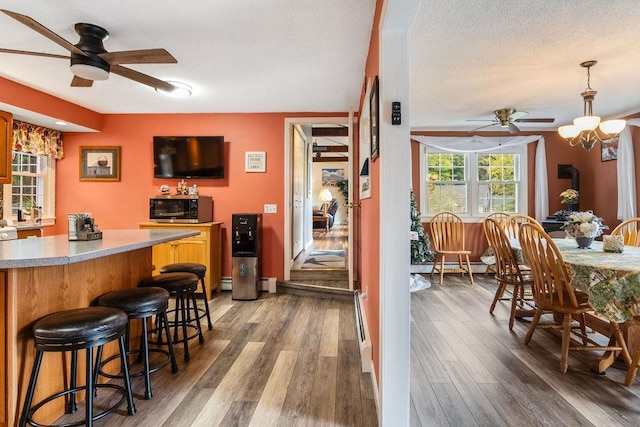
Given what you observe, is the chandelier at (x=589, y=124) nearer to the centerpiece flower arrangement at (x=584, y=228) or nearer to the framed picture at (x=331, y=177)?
the centerpiece flower arrangement at (x=584, y=228)

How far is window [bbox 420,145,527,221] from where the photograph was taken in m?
5.68

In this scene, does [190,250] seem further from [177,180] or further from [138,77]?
[138,77]

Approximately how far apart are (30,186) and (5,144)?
1.04 meters

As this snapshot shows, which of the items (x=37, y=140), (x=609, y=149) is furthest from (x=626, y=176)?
(x=37, y=140)

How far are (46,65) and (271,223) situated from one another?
2779 mm

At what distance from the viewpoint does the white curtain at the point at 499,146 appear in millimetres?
5430

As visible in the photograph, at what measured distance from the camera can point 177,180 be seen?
15.3ft

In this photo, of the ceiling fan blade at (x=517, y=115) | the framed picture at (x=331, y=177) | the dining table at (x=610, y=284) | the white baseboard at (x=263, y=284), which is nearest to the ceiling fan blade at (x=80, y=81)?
the white baseboard at (x=263, y=284)

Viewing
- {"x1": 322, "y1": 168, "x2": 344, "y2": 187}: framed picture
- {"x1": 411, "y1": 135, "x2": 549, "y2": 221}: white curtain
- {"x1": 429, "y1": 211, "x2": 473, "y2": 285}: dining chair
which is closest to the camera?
{"x1": 429, "y1": 211, "x2": 473, "y2": 285}: dining chair

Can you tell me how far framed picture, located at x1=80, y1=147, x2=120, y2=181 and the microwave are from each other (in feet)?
3.21

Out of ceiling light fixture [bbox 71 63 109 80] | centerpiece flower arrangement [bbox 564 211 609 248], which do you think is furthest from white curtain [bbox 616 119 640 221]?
ceiling light fixture [bbox 71 63 109 80]

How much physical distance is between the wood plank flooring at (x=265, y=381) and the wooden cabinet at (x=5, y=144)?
273 centimetres

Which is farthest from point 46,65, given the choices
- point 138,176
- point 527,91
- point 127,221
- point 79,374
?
point 527,91

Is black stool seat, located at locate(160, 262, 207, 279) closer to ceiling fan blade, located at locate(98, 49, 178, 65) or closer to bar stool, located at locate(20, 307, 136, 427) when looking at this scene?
bar stool, located at locate(20, 307, 136, 427)
